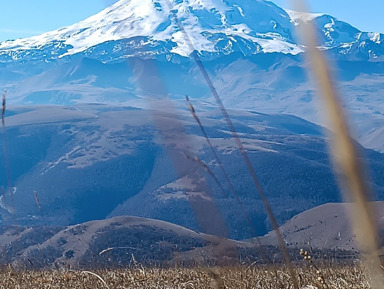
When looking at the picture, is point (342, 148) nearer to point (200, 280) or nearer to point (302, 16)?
point (302, 16)

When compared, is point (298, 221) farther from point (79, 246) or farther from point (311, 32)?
point (311, 32)

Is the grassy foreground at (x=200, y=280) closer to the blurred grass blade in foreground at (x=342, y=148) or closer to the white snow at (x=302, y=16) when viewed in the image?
the white snow at (x=302, y=16)

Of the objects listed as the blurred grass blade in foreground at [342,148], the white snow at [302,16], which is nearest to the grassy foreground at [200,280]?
the white snow at [302,16]

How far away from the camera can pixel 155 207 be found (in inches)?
7407

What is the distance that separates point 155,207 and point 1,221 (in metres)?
44.0

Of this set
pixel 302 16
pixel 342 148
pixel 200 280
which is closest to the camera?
pixel 342 148

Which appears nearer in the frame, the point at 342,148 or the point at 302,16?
the point at 342,148

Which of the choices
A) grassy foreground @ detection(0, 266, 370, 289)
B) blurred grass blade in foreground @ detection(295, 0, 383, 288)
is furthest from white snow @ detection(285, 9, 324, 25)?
grassy foreground @ detection(0, 266, 370, 289)

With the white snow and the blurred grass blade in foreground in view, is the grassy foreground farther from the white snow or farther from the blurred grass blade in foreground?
the blurred grass blade in foreground

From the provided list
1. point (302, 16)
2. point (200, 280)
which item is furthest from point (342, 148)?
point (200, 280)

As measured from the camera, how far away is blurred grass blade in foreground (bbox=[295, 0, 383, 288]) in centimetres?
112

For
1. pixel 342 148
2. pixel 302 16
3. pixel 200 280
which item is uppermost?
pixel 302 16

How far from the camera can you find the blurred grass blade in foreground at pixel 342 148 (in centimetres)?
112

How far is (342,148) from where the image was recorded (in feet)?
3.69
